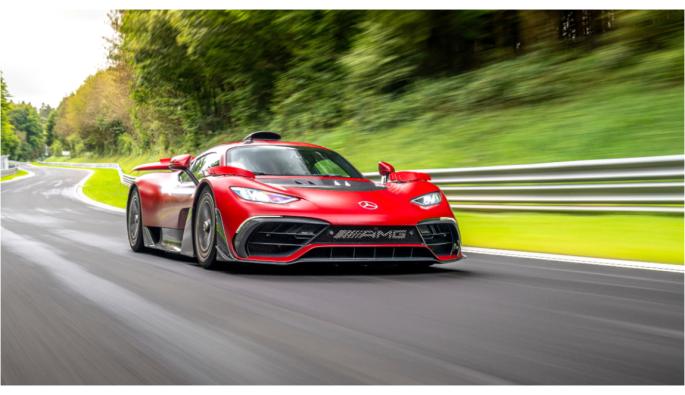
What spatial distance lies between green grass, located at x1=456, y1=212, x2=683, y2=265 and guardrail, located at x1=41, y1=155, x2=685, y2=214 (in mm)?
155

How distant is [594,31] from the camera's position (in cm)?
1881

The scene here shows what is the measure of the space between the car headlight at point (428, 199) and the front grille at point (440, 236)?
21cm

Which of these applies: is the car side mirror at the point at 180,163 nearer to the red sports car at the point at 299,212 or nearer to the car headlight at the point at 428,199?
the red sports car at the point at 299,212

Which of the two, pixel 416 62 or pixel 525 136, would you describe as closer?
pixel 525 136

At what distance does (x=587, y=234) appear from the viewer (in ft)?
30.9

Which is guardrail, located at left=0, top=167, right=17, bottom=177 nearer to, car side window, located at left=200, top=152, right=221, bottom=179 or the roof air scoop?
the roof air scoop

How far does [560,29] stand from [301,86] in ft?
34.0

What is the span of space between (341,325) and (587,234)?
18.7 ft

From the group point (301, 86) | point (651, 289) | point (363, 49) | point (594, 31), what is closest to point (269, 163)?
point (651, 289)

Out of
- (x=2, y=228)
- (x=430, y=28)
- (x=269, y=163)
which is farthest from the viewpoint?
(x=430, y=28)

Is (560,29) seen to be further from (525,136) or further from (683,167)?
(683,167)

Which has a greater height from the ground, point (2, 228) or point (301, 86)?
point (301, 86)

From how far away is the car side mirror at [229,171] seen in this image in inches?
270
